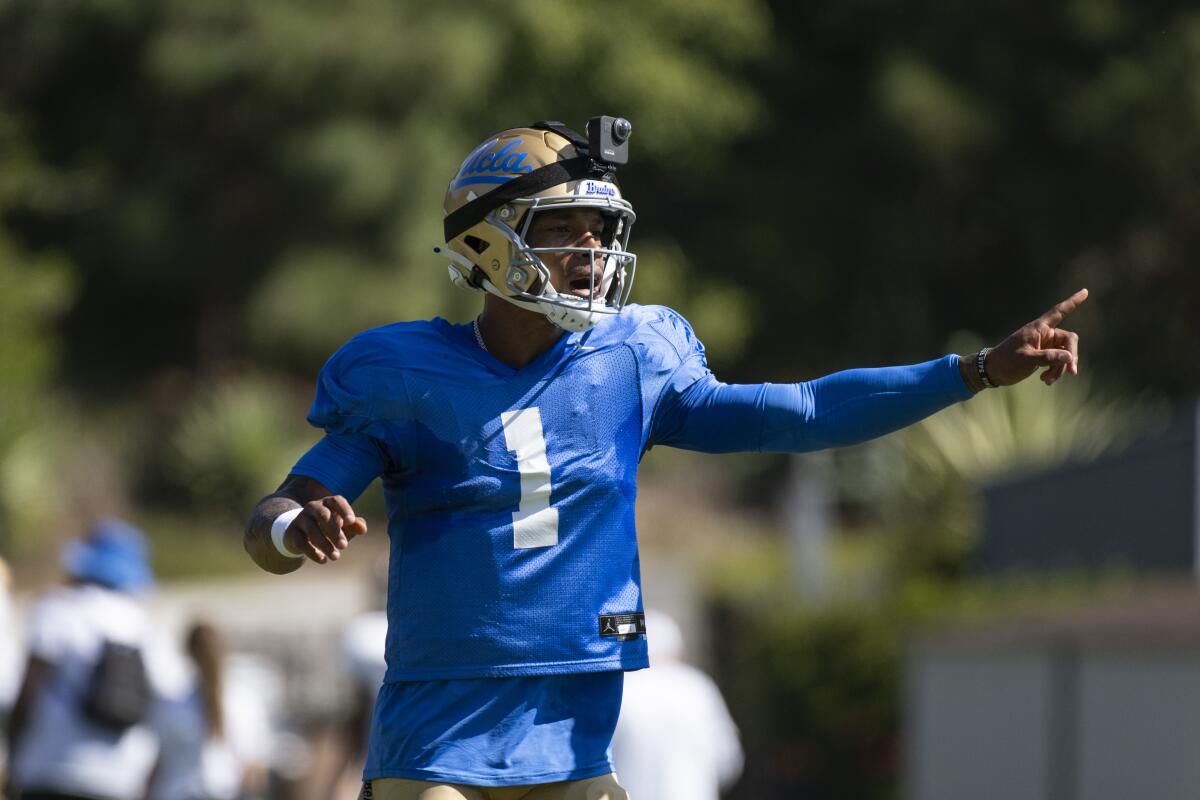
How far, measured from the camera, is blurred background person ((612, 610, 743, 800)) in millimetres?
7820

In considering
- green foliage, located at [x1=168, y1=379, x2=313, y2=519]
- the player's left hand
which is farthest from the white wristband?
green foliage, located at [x1=168, y1=379, x2=313, y2=519]

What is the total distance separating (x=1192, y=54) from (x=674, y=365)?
24747 mm

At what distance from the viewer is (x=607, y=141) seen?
14.7 feet

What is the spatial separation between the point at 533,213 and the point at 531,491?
59cm

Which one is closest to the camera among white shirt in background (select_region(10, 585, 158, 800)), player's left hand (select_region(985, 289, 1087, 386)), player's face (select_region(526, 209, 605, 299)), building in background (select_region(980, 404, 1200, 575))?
player's left hand (select_region(985, 289, 1087, 386))

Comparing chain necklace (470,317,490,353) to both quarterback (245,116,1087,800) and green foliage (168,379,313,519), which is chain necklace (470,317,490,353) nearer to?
quarterback (245,116,1087,800)

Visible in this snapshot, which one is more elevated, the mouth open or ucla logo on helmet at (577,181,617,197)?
ucla logo on helmet at (577,181,617,197)

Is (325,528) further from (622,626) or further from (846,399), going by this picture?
(846,399)

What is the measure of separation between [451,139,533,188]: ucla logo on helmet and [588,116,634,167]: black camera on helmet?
5.8 inches

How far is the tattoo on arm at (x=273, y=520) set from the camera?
414 centimetres

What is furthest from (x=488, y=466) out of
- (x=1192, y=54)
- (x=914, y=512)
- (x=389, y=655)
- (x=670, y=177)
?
(x=670, y=177)

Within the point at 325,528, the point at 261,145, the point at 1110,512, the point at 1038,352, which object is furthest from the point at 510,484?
the point at 261,145

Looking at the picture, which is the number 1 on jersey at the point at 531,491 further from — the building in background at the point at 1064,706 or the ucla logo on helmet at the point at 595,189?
the building in background at the point at 1064,706

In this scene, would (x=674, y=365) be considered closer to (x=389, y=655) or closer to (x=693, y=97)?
(x=389, y=655)
